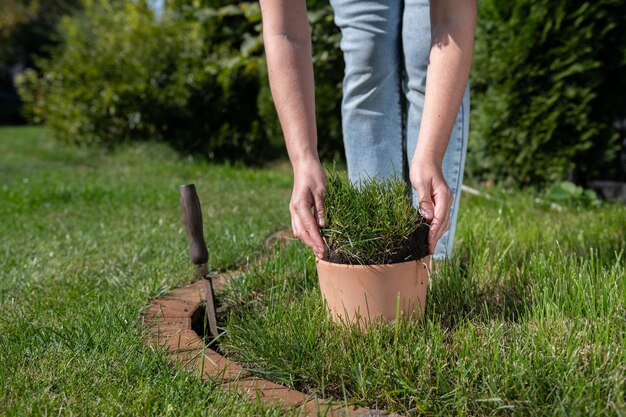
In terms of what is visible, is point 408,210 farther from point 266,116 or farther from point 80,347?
point 266,116

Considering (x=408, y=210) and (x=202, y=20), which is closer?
(x=408, y=210)

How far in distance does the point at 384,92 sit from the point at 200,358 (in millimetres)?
1057

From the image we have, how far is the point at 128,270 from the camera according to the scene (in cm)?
234

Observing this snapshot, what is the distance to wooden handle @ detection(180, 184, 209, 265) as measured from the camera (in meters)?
1.72

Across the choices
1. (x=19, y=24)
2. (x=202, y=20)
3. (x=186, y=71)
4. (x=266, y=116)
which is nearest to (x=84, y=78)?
(x=186, y=71)

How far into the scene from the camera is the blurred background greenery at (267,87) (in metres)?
4.00

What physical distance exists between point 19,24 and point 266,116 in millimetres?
21620

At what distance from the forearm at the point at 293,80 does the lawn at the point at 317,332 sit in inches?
18.9

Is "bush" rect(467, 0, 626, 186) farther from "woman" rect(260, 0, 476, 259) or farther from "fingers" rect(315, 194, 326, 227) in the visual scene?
"fingers" rect(315, 194, 326, 227)

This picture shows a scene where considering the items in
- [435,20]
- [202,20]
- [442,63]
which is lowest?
[442,63]

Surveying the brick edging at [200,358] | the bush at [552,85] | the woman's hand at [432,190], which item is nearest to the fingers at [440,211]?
the woman's hand at [432,190]

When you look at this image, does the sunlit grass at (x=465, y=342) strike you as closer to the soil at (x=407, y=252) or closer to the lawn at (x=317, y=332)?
the lawn at (x=317, y=332)

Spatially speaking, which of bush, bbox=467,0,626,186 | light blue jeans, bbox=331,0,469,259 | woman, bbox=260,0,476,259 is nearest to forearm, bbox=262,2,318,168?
woman, bbox=260,0,476,259

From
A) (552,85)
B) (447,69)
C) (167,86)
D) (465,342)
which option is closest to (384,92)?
(447,69)
